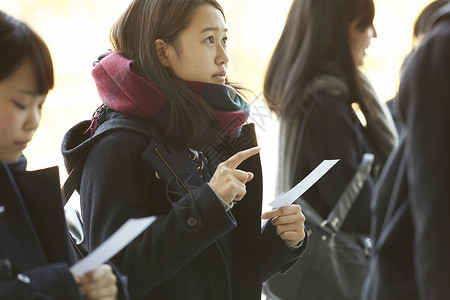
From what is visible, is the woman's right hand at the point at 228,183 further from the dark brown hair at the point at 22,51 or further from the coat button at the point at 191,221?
the dark brown hair at the point at 22,51

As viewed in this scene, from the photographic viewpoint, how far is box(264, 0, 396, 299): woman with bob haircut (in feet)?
8.36

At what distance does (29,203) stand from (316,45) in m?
1.56

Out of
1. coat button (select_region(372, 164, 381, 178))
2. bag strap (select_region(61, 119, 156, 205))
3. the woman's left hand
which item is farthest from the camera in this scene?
coat button (select_region(372, 164, 381, 178))

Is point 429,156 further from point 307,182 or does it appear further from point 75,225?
point 75,225

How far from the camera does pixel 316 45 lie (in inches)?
105

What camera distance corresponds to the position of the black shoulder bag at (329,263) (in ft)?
8.04

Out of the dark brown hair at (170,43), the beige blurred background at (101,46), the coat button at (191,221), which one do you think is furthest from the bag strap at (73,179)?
the beige blurred background at (101,46)

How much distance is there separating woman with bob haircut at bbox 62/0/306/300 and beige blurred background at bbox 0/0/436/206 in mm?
1492

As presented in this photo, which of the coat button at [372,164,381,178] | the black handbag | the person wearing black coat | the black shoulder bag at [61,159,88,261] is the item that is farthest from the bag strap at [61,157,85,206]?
the coat button at [372,164,381,178]

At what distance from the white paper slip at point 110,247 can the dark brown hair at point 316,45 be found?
1413mm

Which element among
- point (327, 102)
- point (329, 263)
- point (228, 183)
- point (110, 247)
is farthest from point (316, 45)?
point (110, 247)

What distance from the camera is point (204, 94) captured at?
5.79ft

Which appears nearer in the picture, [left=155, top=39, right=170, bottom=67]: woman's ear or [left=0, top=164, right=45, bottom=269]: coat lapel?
[left=0, top=164, right=45, bottom=269]: coat lapel

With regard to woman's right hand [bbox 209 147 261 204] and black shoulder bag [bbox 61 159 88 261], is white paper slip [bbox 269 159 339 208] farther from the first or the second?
black shoulder bag [bbox 61 159 88 261]
